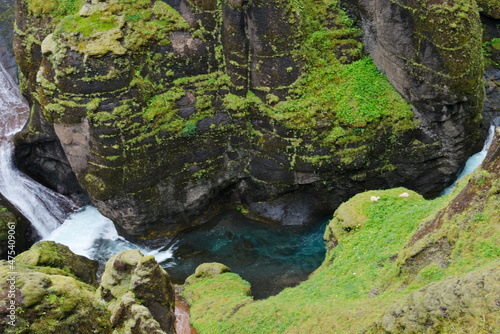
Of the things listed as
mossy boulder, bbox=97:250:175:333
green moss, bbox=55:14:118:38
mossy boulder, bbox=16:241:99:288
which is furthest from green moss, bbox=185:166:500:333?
green moss, bbox=55:14:118:38

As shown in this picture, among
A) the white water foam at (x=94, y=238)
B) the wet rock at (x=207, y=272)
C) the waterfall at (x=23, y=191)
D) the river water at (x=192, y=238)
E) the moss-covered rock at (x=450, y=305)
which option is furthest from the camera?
the waterfall at (x=23, y=191)

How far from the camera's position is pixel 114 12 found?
13.8 m

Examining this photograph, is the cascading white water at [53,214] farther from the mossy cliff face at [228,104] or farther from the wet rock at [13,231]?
the mossy cliff face at [228,104]

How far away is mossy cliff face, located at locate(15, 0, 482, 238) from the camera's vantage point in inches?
540

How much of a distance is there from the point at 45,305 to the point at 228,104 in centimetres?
1127

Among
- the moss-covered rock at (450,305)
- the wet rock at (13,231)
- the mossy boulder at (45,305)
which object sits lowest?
the wet rock at (13,231)

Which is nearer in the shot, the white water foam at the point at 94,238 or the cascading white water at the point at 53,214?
the white water foam at the point at 94,238

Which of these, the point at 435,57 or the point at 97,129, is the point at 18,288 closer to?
the point at 97,129

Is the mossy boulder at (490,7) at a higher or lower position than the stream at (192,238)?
higher

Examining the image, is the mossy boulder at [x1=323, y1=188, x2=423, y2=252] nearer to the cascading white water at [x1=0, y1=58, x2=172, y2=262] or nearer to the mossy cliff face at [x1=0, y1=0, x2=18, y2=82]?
the cascading white water at [x1=0, y1=58, x2=172, y2=262]

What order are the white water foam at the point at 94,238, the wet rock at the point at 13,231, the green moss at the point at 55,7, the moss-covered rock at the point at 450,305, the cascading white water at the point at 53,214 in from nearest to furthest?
1. the moss-covered rock at the point at 450,305
2. the green moss at the point at 55,7
3. the wet rock at the point at 13,231
4. the white water foam at the point at 94,238
5. the cascading white water at the point at 53,214

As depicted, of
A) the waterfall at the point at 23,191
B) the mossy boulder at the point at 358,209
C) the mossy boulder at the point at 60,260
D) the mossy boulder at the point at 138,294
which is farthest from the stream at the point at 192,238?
the mossy boulder at the point at 138,294

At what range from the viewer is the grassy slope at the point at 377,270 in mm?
7340

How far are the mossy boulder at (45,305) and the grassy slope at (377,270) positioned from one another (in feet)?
14.4
